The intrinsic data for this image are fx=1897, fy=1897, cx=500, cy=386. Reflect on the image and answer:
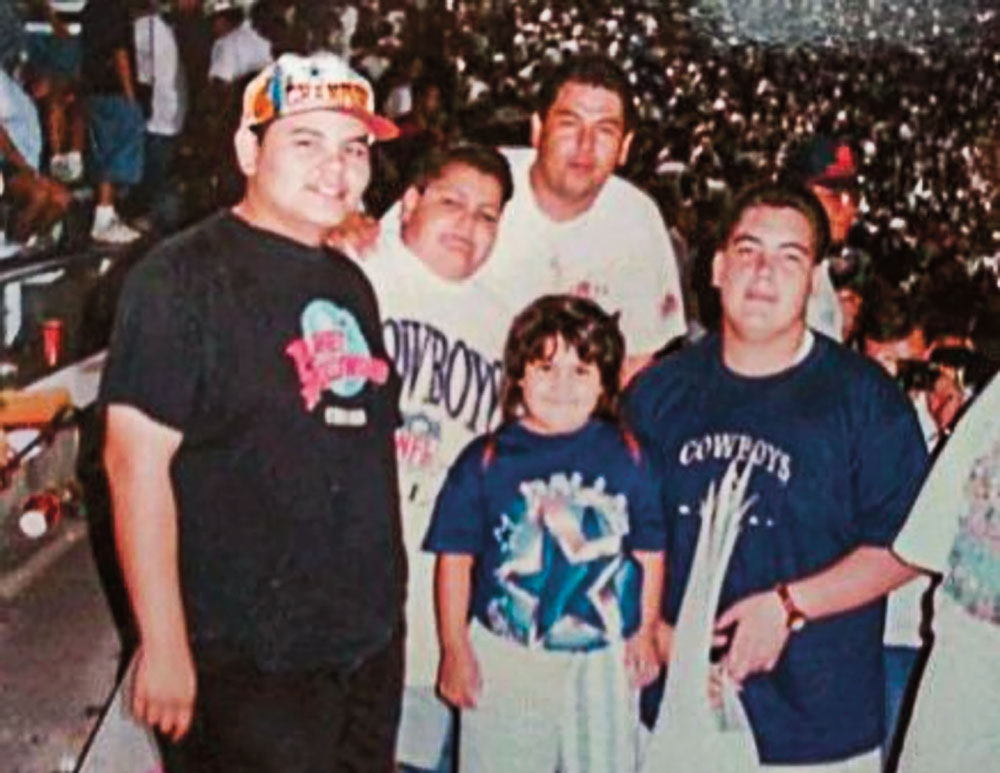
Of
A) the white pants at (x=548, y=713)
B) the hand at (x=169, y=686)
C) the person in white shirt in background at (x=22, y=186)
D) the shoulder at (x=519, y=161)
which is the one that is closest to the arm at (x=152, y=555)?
the hand at (x=169, y=686)

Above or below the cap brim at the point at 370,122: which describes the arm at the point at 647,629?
below

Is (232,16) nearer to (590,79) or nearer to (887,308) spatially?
(590,79)

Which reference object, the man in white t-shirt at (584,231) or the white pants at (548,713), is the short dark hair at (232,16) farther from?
the white pants at (548,713)

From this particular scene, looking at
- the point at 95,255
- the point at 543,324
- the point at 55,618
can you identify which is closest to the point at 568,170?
the point at 543,324

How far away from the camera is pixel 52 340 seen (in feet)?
5.41

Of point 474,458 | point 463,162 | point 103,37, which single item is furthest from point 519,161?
point 103,37

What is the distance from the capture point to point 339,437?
5.35 feet

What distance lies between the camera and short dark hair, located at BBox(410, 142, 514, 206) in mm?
1660

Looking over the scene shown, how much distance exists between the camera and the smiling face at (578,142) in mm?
1666

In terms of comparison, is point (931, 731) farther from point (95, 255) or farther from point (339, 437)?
point (95, 255)

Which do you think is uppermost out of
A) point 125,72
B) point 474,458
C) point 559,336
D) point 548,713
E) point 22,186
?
point 125,72

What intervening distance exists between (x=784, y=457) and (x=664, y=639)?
20cm

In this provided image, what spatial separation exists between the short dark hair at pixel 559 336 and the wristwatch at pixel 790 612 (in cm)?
22

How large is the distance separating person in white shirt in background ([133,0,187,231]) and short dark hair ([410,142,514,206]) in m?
0.21
